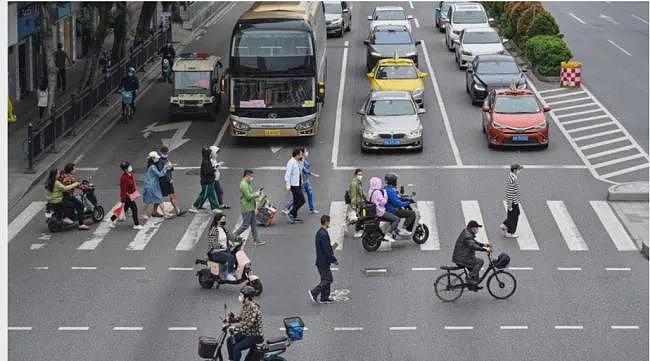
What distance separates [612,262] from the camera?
30141 millimetres

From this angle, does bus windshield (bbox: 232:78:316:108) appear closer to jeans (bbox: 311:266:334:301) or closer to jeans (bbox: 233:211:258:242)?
jeans (bbox: 233:211:258:242)

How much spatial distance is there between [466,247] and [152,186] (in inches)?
386

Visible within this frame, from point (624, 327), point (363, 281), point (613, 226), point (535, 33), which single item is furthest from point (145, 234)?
point (535, 33)

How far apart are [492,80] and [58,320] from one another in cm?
2419

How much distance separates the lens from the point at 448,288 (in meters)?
27.3

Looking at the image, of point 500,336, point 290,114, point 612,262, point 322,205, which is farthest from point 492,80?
point 500,336

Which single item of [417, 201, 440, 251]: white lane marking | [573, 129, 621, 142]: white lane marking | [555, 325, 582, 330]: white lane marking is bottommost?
[417, 201, 440, 251]: white lane marking

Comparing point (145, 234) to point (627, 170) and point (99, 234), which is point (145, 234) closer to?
point (99, 234)

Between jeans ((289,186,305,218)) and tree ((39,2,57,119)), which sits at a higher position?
tree ((39,2,57,119))

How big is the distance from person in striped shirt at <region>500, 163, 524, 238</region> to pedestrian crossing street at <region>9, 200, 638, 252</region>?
29 cm

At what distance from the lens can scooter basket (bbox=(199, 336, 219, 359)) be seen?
22422mm

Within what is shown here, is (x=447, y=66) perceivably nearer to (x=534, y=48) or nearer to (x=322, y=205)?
(x=534, y=48)

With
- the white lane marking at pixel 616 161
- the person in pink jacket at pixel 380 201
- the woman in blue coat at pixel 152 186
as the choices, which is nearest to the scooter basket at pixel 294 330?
the person in pink jacket at pixel 380 201

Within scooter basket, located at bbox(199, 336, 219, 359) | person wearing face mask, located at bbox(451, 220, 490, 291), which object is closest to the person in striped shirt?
person wearing face mask, located at bbox(451, 220, 490, 291)
